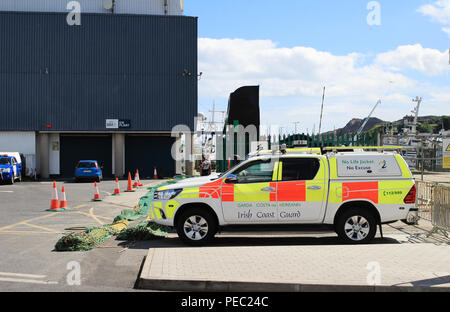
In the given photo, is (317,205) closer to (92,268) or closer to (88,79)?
(92,268)

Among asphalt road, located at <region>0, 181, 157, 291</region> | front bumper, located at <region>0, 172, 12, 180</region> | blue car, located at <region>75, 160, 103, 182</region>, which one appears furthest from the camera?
blue car, located at <region>75, 160, 103, 182</region>

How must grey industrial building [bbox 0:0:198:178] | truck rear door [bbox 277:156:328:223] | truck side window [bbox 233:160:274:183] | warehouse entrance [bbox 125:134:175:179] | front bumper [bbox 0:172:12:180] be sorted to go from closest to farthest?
truck rear door [bbox 277:156:328:223]
truck side window [bbox 233:160:274:183]
front bumper [bbox 0:172:12:180]
grey industrial building [bbox 0:0:198:178]
warehouse entrance [bbox 125:134:175:179]

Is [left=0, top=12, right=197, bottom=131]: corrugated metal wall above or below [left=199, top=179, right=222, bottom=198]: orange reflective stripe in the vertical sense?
above

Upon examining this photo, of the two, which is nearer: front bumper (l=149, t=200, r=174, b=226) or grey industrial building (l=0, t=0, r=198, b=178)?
front bumper (l=149, t=200, r=174, b=226)

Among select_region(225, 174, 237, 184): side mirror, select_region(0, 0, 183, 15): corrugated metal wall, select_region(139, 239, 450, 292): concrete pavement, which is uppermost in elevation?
select_region(0, 0, 183, 15): corrugated metal wall

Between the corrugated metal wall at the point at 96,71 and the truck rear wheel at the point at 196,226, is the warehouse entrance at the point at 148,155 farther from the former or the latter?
the truck rear wheel at the point at 196,226

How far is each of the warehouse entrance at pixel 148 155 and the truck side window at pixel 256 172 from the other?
102 ft

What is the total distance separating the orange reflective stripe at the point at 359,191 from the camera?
9797 mm

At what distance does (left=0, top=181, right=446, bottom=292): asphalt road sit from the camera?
23.2 feet

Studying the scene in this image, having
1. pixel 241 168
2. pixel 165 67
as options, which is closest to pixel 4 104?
pixel 165 67

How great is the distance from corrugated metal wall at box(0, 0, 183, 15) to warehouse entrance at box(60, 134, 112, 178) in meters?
12.3

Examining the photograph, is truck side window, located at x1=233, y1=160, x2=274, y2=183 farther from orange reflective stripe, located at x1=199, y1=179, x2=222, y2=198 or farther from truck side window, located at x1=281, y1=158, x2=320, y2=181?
orange reflective stripe, located at x1=199, y1=179, x2=222, y2=198

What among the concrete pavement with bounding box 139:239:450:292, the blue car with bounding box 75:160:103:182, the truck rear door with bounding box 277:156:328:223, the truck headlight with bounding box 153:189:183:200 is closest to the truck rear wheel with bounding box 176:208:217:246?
the truck headlight with bounding box 153:189:183:200
